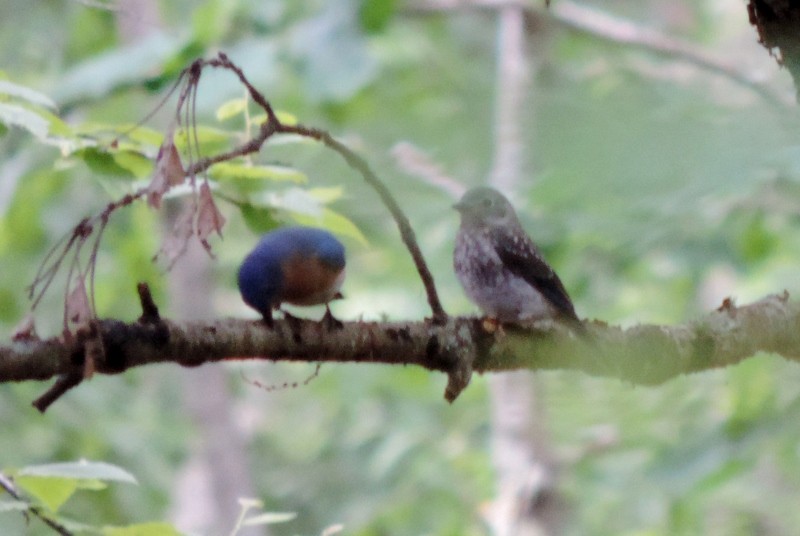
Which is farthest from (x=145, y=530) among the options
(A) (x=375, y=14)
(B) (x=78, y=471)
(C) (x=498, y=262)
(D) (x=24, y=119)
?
(A) (x=375, y=14)

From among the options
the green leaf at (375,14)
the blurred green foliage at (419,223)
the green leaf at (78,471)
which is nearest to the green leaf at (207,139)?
the blurred green foliage at (419,223)

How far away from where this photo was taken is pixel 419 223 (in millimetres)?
3799

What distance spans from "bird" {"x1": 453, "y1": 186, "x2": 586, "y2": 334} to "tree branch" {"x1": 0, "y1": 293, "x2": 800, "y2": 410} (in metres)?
0.70

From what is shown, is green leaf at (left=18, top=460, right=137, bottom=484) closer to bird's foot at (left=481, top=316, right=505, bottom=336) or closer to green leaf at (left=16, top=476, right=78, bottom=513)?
green leaf at (left=16, top=476, right=78, bottom=513)

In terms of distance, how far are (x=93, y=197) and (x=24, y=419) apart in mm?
1945

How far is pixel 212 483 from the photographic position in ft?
18.7

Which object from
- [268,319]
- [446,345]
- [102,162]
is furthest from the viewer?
[102,162]

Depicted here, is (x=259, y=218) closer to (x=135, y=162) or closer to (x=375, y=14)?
(x=135, y=162)

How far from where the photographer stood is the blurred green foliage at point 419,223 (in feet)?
5.89

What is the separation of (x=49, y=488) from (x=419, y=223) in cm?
224

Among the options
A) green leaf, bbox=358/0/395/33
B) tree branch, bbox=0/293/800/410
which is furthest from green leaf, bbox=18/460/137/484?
green leaf, bbox=358/0/395/33

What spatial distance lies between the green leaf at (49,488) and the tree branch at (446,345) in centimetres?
30

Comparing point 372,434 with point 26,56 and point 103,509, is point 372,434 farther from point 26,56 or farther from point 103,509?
point 26,56

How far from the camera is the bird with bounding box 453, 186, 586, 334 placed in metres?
3.11
